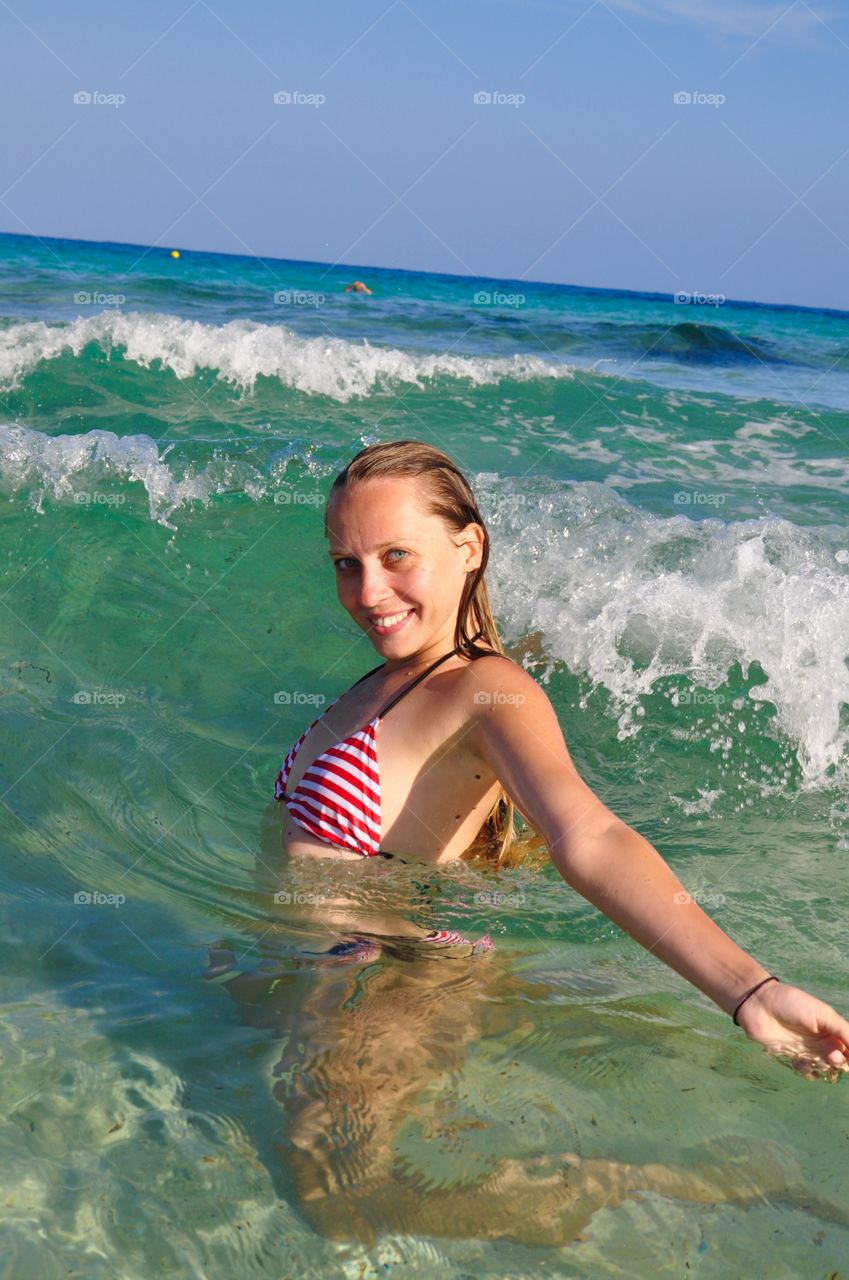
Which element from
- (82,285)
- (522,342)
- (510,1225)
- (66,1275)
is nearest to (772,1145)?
(510,1225)

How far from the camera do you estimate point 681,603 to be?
4992 millimetres

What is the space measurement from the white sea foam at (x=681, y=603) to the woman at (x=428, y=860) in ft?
6.87

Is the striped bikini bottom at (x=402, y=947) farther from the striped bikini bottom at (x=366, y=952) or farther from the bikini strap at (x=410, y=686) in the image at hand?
the bikini strap at (x=410, y=686)

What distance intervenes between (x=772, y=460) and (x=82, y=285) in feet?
39.5

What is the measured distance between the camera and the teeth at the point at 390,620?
8.94ft

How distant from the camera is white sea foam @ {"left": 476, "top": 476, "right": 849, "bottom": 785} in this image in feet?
15.4

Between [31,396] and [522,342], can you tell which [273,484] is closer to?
[31,396]

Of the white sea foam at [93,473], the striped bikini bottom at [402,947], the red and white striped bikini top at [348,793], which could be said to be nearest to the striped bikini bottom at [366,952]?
the striped bikini bottom at [402,947]

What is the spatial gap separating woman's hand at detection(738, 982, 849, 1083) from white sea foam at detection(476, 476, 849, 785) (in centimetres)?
268

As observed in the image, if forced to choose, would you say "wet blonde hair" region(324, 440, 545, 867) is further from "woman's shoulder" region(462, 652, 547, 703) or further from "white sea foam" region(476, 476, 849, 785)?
"white sea foam" region(476, 476, 849, 785)

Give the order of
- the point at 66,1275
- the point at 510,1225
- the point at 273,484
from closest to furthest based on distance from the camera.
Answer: the point at 66,1275 → the point at 510,1225 → the point at 273,484

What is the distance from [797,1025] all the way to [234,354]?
9.25 m

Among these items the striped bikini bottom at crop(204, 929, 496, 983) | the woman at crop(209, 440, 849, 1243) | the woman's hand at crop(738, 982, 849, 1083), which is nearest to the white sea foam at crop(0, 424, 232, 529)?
the woman at crop(209, 440, 849, 1243)

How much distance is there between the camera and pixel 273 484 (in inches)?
249
